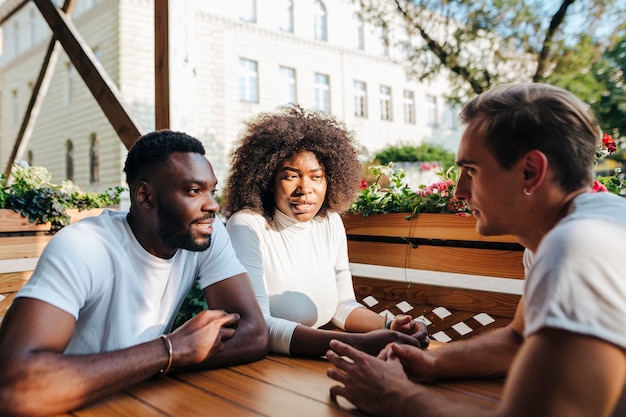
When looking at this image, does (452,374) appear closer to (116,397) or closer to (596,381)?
(596,381)

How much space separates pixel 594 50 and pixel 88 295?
12.2m

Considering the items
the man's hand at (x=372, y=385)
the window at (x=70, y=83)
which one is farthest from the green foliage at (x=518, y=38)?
the window at (x=70, y=83)

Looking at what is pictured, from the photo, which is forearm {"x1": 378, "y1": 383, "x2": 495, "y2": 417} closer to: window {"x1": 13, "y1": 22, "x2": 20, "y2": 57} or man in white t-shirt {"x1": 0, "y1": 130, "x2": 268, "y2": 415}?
man in white t-shirt {"x1": 0, "y1": 130, "x2": 268, "y2": 415}

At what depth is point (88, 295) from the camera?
5.56 ft

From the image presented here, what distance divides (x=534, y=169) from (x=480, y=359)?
2.28ft

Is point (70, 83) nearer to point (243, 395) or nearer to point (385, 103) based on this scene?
point (385, 103)

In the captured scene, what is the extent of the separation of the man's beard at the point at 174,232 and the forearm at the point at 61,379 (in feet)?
1.44

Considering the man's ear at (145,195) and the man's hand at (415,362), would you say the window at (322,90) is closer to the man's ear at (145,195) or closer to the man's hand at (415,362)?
the man's ear at (145,195)

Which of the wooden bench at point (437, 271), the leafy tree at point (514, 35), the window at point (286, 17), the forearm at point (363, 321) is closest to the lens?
the forearm at point (363, 321)

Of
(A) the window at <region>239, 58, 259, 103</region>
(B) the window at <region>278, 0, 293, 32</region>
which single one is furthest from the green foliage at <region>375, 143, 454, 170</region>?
(B) the window at <region>278, 0, 293, 32</region>

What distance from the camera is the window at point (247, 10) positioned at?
20.8 meters

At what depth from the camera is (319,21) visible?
23844mm

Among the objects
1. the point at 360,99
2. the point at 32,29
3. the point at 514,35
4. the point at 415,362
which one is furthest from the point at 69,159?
the point at 415,362

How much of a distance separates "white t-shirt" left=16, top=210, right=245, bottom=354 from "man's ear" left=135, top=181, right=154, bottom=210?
0.10 meters
